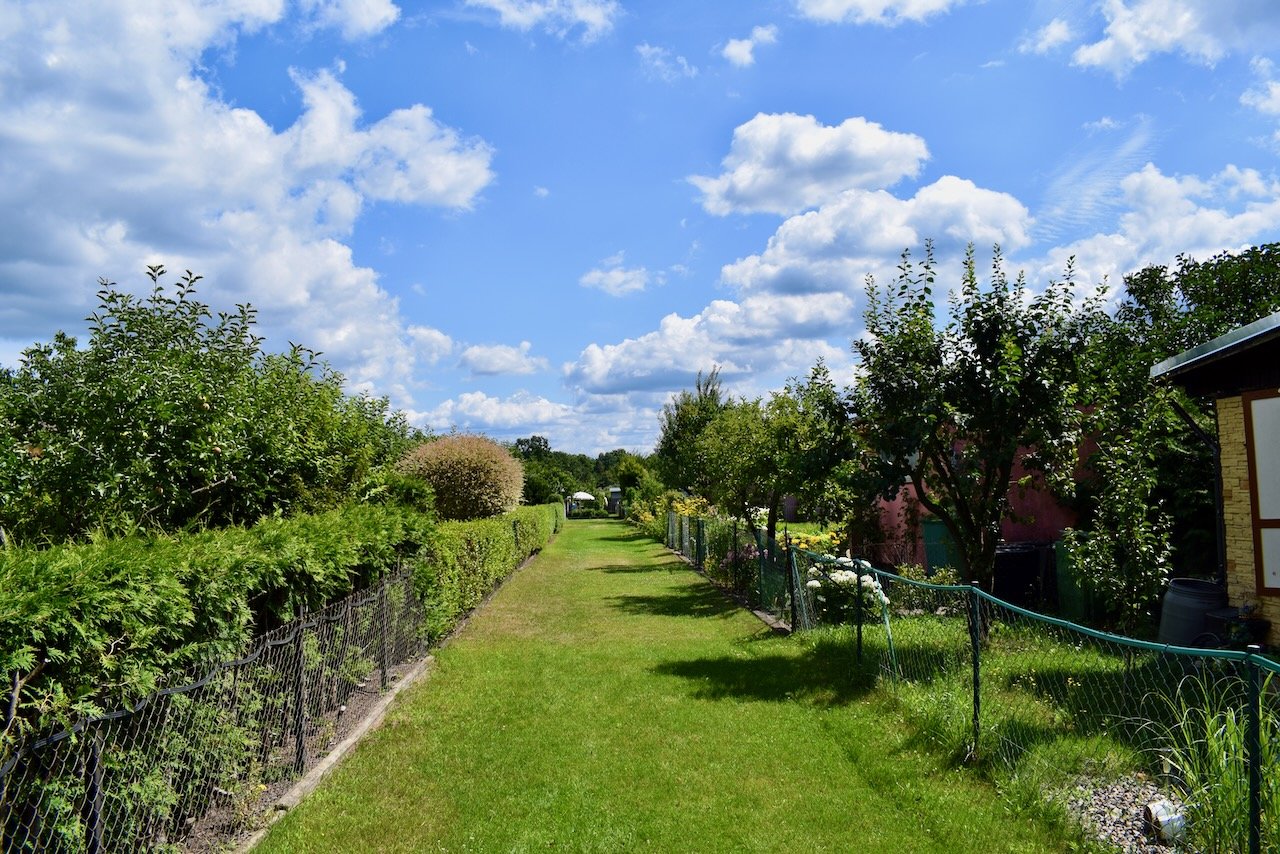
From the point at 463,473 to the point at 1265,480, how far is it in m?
16.9

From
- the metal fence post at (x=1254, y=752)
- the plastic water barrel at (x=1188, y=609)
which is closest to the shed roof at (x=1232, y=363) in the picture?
the plastic water barrel at (x=1188, y=609)

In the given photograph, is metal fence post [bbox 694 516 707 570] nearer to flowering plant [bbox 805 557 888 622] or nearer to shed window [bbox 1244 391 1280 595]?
flowering plant [bbox 805 557 888 622]

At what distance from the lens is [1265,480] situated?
777cm

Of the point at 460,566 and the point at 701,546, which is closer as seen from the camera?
the point at 460,566

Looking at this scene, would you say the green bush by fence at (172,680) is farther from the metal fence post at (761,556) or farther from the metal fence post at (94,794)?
the metal fence post at (761,556)

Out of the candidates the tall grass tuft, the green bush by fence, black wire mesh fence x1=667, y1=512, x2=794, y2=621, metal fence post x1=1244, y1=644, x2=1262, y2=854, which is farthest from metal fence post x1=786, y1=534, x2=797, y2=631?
metal fence post x1=1244, y1=644, x2=1262, y2=854

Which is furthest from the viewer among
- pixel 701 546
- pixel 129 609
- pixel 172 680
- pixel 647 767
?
pixel 701 546

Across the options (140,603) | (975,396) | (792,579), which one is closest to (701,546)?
(792,579)

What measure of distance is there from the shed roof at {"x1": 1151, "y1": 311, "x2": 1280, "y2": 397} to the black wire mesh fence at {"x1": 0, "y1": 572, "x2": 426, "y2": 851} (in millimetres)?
8680

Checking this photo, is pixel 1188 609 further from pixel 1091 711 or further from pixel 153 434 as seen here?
pixel 153 434

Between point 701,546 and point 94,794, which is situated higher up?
point 94,794

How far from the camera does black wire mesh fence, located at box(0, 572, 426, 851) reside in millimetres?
3426

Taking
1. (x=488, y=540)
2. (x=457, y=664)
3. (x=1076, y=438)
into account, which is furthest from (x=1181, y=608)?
(x=488, y=540)

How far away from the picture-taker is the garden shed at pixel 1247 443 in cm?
766
